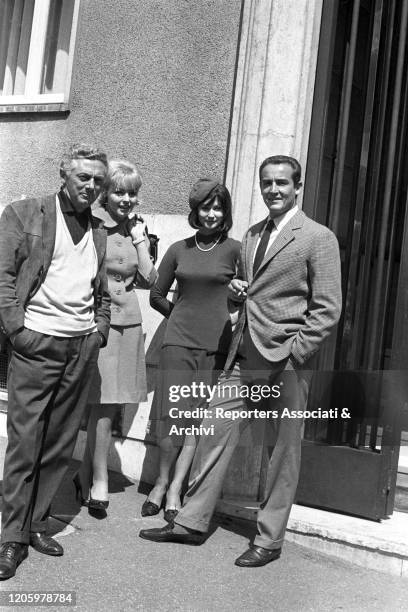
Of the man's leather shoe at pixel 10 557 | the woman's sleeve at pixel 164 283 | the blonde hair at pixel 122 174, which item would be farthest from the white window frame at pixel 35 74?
the man's leather shoe at pixel 10 557

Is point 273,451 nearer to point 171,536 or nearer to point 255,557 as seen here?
point 255,557

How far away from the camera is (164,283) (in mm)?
4621

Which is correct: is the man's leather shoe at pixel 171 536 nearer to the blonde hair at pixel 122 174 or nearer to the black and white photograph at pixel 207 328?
the black and white photograph at pixel 207 328

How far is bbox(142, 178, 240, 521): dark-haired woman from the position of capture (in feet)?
14.4

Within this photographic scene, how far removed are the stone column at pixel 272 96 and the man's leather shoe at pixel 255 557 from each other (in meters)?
1.95

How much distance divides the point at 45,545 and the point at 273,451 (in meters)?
1.19

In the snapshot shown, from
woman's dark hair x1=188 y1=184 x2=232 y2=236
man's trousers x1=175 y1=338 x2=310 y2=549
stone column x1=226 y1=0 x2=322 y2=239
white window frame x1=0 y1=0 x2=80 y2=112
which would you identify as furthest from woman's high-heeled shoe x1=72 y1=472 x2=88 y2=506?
white window frame x1=0 y1=0 x2=80 y2=112

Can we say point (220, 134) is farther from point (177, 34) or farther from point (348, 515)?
point (348, 515)

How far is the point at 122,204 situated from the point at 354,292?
1511mm

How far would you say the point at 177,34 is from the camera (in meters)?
5.45

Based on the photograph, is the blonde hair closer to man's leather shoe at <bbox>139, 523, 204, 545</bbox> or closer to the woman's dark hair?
the woman's dark hair

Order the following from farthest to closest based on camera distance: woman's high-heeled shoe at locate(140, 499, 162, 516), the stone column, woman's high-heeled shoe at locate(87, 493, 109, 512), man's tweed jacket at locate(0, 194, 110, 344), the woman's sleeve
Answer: the stone column, the woman's sleeve, woman's high-heeled shoe at locate(140, 499, 162, 516), woman's high-heeled shoe at locate(87, 493, 109, 512), man's tweed jacket at locate(0, 194, 110, 344)

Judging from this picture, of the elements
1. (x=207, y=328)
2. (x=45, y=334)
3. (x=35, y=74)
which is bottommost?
(x=45, y=334)

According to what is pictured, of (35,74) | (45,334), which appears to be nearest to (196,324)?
(45,334)
